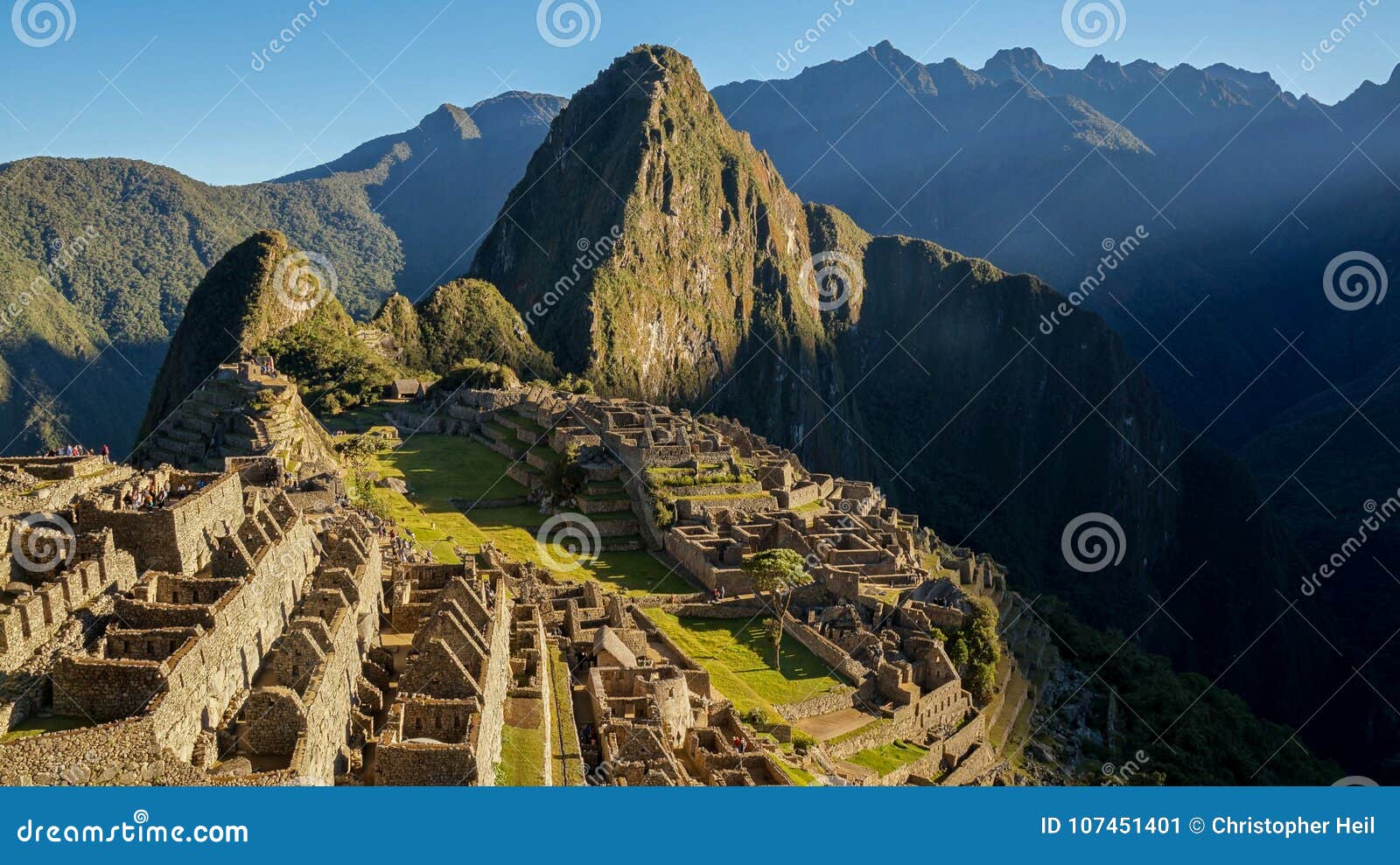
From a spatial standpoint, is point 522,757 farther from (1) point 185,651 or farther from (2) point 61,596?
(2) point 61,596

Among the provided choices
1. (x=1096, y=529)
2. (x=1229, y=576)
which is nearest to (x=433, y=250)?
(x=1096, y=529)

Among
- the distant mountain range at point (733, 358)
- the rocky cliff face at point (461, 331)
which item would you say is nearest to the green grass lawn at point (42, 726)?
the distant mountain range at point (733, 358)

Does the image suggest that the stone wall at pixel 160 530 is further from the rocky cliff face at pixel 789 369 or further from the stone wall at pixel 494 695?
the rocky cliff face at pixel 789 369

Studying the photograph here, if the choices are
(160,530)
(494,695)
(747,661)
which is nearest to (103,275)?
(747,661)

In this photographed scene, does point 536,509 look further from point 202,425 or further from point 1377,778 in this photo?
point 1377,778

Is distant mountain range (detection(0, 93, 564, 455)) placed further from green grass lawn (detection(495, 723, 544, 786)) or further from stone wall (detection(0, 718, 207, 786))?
stone wall (detection(0, 718, 207, 786))

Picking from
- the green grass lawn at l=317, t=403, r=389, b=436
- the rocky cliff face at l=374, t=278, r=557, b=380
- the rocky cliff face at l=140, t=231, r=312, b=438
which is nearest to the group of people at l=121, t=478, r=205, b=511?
the green grass lawn at l=317, t=403, r=389, b=436
